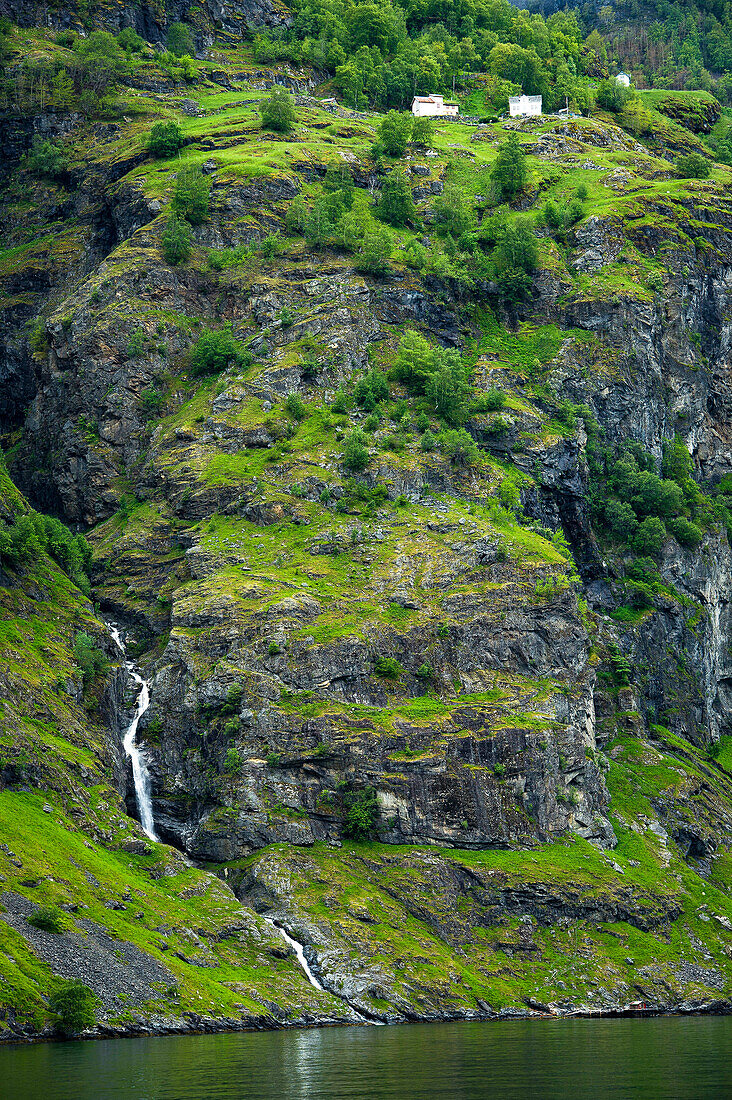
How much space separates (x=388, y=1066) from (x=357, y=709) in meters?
72.4

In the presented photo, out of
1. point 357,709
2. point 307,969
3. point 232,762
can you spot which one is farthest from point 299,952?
point 357,709

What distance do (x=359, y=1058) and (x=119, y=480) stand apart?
396ft

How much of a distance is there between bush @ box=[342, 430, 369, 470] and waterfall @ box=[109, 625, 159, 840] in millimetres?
44822

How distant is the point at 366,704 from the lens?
150750 mm

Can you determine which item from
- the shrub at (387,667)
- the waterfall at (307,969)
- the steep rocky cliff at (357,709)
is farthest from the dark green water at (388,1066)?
the shrub at (387,667)

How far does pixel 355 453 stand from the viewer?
175 metres

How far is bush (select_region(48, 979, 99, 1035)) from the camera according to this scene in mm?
95250

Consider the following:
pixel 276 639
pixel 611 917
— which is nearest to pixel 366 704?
pixel 276 639

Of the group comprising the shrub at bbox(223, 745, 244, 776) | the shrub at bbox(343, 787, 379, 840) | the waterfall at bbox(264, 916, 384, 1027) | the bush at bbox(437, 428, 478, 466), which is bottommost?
the waterfall at bbox(264, 916, 384, 1027)

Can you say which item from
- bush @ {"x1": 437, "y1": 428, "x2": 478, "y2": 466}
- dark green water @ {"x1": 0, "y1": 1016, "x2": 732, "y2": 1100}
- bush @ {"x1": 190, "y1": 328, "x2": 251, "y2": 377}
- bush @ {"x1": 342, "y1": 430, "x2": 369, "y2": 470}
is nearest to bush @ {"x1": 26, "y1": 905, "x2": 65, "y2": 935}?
dark green water @ {"x1": 0, "y1": 1016, "x2": 732, "y2": 1100}

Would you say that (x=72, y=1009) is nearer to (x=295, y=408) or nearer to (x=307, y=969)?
(x=307, y=969)

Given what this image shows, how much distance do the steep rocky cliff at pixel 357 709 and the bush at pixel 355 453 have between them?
1.33 meters

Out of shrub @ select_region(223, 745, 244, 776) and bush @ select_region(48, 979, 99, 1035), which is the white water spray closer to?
shrub @ select_region(223, 745, 244, 776)

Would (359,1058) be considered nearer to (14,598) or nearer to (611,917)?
(611,917)
